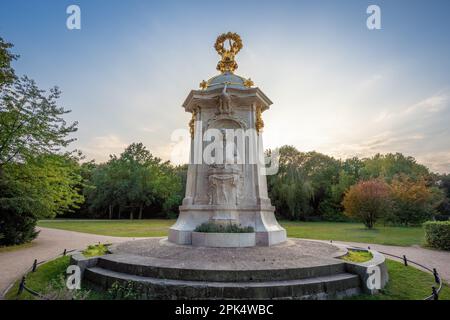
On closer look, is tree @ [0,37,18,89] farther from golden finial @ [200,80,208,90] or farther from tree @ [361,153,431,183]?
tree @ [361,153,431,183]

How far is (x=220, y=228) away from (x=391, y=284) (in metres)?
4.79

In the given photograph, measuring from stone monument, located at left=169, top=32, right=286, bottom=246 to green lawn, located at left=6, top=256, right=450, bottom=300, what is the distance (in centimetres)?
349

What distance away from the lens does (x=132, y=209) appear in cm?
4756

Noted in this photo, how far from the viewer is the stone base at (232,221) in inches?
349

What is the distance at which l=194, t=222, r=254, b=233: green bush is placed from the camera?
8.50 metres

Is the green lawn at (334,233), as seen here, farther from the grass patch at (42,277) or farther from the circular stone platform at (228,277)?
the circular stone platform at (228,277)

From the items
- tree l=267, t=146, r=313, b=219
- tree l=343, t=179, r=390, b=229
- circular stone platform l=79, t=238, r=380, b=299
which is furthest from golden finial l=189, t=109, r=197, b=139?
tree l=267, t=146, r=313, b=219

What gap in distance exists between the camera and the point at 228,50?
11.8 meters

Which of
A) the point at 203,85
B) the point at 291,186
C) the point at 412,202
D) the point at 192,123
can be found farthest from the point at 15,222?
the point at 412,202

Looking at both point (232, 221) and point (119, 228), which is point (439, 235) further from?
point (119, 228)

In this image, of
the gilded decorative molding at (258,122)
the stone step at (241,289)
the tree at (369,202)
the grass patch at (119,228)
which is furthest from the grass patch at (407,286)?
the tree at (369,202)

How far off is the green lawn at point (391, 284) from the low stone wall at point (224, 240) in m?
3.38

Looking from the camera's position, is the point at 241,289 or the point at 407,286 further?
the point at 407,286
